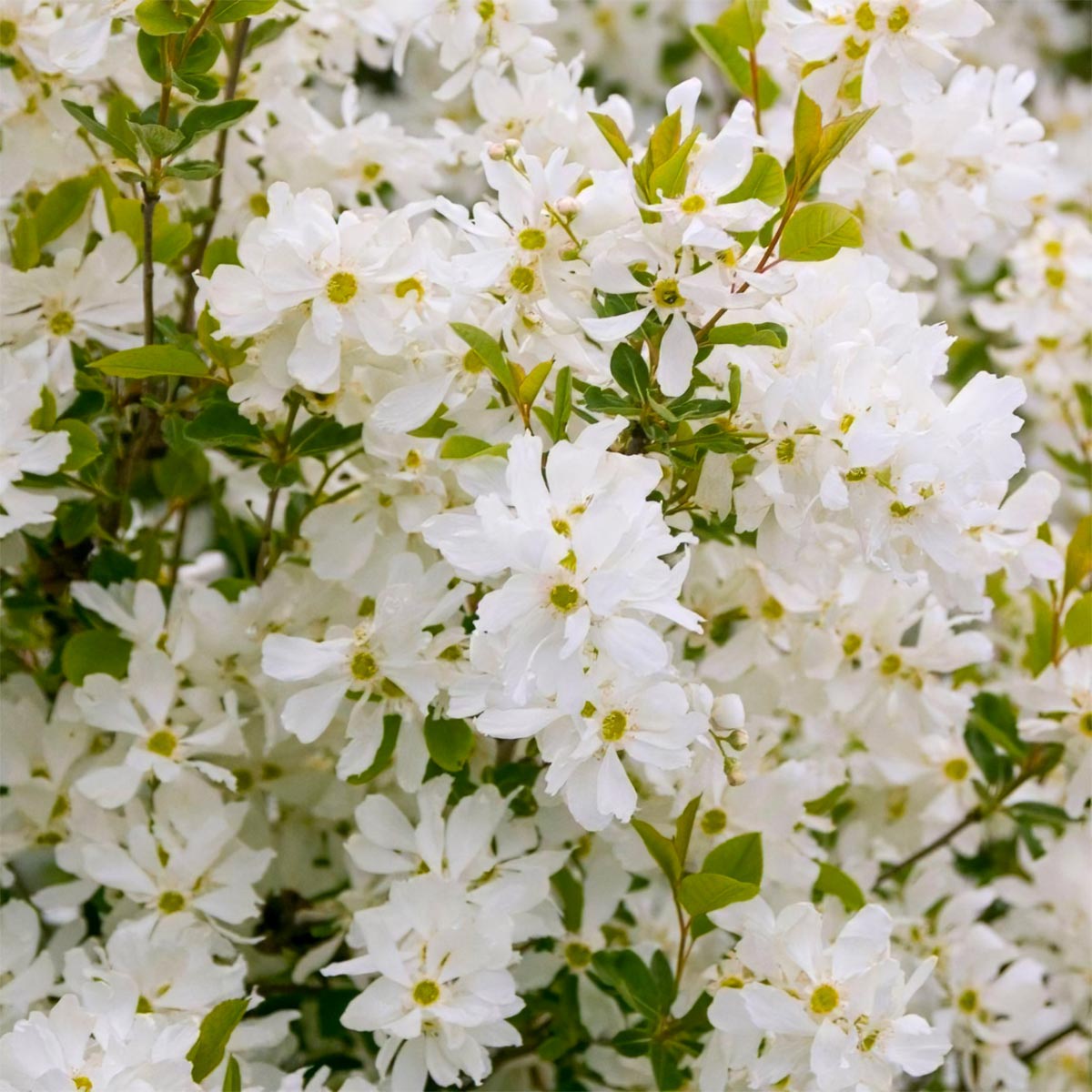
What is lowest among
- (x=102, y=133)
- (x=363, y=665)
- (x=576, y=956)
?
(x=576, y=956)

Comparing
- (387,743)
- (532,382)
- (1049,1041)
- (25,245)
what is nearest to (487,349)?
(532,382)

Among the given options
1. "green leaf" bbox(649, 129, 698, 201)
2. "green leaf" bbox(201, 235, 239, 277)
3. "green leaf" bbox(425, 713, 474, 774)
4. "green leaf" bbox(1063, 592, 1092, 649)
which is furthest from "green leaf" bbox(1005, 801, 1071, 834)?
"green leaf" bbox(201, 235, 239, 277)

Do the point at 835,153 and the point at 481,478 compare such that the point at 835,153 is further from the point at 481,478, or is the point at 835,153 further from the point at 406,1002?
the point at 406,1002

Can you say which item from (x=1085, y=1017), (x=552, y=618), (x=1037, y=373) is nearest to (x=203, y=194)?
(x=552, y=618)

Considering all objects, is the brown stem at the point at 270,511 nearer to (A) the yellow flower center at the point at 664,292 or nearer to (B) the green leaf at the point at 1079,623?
(A) the yellow flower center at the point at 664,292

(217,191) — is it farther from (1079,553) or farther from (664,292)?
(1079,553)

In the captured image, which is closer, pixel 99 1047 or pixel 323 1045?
pixel 99 1047
